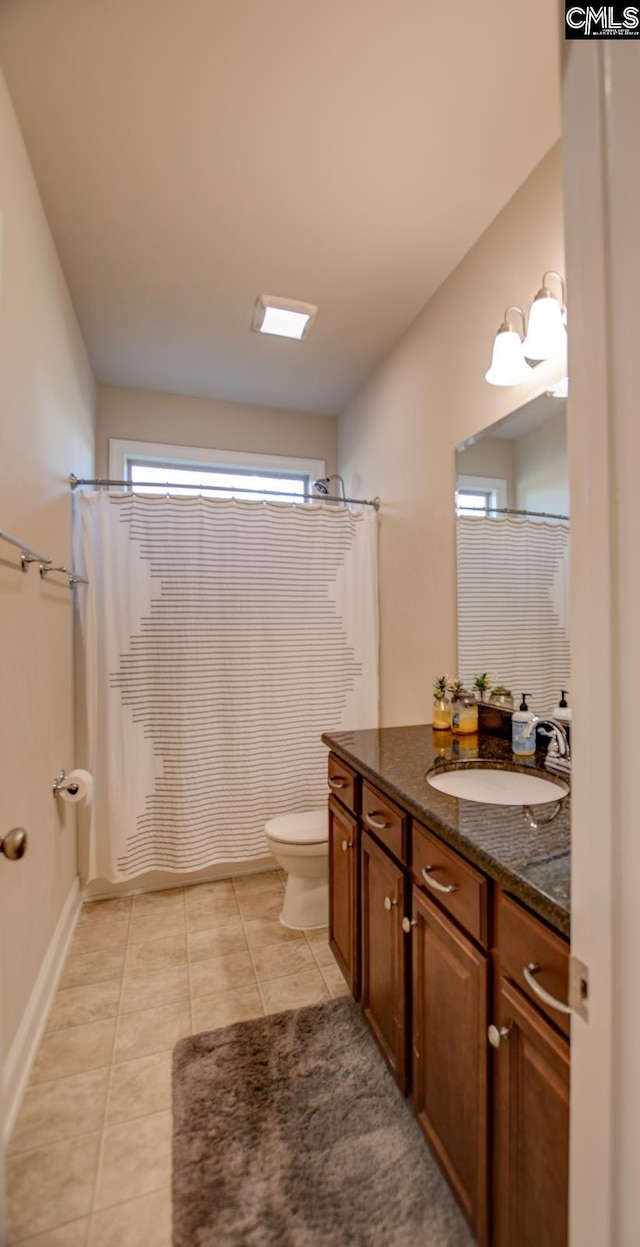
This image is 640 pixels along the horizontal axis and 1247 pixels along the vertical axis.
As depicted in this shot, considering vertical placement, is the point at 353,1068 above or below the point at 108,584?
below

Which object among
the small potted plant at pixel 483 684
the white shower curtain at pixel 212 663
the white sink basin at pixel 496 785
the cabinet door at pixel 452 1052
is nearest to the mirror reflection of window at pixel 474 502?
the small potted plant at pixel 483 684

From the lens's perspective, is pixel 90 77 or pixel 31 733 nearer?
pixel 90 77

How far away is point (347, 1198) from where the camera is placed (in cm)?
111

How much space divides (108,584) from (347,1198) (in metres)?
2.16

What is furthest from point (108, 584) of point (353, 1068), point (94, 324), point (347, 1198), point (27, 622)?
point (347, 1198)

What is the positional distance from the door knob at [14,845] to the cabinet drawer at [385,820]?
2.69ft

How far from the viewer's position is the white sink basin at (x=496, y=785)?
1336 mm

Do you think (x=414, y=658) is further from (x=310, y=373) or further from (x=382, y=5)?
(x=382, y=5)

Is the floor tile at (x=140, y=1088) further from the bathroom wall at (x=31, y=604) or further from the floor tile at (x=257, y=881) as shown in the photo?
the floor tile at (x=257, y=881)

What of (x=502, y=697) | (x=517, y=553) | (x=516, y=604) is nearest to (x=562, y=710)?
(x=502, y=697)

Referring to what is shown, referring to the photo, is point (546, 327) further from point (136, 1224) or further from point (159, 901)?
point (159, 901)

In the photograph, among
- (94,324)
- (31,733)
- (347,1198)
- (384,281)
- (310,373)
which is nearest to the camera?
(347,1198)

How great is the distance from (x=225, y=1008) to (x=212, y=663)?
1.37 meters

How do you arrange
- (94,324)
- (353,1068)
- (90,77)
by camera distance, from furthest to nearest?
(94,324) < (353,1068) < (90,77)
